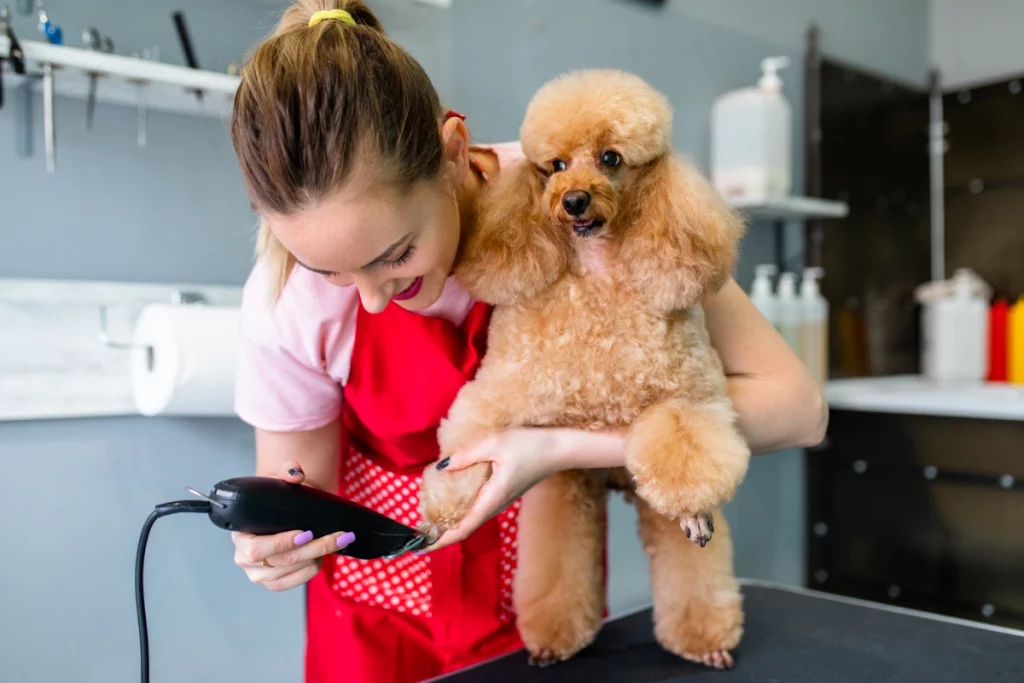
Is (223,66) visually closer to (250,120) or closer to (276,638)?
(250,120)

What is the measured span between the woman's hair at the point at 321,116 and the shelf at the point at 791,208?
1.46 metres

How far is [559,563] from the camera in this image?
0.94 m

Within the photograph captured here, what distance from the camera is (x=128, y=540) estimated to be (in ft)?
4.62

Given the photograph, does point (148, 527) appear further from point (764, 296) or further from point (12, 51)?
point (764, 296)

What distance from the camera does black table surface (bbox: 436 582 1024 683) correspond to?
0.98m

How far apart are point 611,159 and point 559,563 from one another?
468mm

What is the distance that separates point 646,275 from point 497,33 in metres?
1.31

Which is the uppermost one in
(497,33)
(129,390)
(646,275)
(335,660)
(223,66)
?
(497,33)

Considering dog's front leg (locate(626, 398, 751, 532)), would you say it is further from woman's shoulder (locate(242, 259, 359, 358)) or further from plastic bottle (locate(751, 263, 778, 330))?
plastic bottle (locate(751, 263, 778, 330))

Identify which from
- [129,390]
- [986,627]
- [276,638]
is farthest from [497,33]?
[986,627]

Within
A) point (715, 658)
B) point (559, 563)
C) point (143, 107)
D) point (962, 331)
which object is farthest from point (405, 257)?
point (962, 331)

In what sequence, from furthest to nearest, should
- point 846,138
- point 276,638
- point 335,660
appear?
point 846,138 < point 276,638 < point 335,660

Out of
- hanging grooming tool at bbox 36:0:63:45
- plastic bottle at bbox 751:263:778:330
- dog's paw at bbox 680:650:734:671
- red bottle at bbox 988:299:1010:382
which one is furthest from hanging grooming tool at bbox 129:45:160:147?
red bottle at bbox 988:299:1010:382

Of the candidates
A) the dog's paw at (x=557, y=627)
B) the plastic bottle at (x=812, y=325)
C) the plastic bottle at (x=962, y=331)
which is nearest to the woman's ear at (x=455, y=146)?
the dog's paw at (x=557, y=627)
